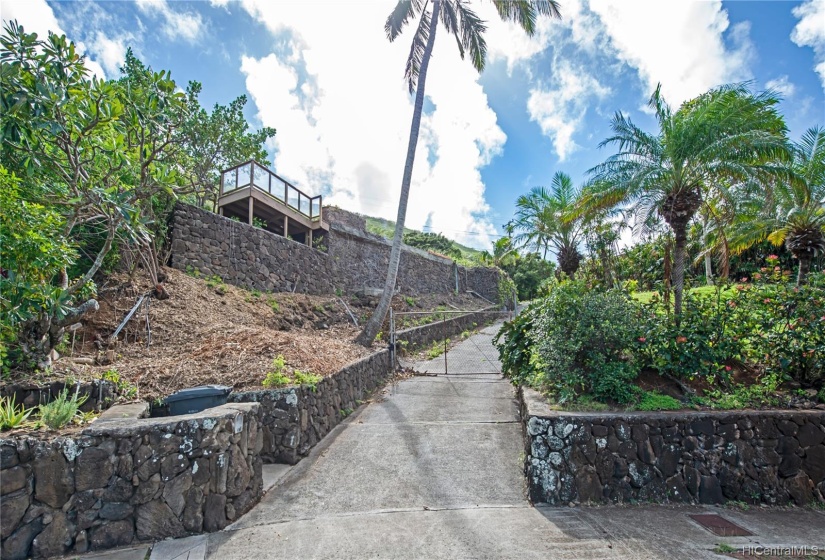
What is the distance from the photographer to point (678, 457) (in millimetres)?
4391

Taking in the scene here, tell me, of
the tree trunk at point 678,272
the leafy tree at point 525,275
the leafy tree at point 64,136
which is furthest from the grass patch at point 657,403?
the leafy tree at point 525,275

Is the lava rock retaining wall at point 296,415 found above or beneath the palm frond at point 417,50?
beneath

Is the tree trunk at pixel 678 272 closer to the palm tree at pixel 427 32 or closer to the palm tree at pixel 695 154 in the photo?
the palm tree at pixel 695 154

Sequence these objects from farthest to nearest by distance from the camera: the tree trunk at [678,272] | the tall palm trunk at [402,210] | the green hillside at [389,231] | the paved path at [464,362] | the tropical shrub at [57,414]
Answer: the green hillside at [389,231]
the paved path at [464,362]
the tall palm trunk at [402,210]
the tree trunk at [678,272]
the tropical shrub at [57,414]

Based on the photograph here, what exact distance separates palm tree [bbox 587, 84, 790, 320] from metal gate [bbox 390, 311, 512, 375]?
3929mm

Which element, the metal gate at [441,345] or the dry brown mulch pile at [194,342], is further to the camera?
the metal gate at [441,345]

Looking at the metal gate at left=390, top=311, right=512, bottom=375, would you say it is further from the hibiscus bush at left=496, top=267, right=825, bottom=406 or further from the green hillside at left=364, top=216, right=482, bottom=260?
the green hillside at left=364, top=216, right=482, bottom=260

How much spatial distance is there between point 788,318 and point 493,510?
4.39 metres

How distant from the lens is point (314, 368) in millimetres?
6133

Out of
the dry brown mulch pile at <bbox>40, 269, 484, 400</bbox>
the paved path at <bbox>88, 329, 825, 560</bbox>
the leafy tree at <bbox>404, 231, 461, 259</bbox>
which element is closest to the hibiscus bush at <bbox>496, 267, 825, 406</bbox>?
the paved path at <bbox>88, 329, 825, 560</bbox>

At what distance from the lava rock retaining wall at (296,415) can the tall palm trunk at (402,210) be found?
295 cm

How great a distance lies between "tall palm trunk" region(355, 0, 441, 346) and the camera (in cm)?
973

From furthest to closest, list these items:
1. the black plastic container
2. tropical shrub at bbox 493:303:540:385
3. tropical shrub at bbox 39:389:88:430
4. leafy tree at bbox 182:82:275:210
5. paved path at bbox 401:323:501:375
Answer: leafy tree at bbox 182:82:275:210 < paved path at bbox 401:323:501:375 < tropical shrub at bbox 493:303:540:385 < the black plastic container < tropical shrub at bbox 39:389:88:430

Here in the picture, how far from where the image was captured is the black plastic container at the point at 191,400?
4.37 meters
